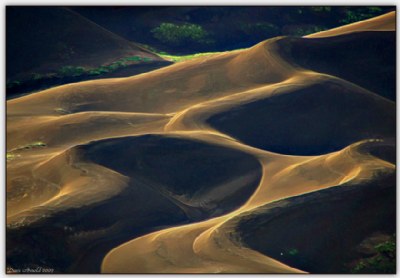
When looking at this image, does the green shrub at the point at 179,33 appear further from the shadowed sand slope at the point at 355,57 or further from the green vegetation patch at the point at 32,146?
the green vegetation patch at the point at 32,146

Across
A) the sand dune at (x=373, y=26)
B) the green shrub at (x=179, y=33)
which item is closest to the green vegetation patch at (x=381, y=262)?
the sand dune at (x=373, y=26)

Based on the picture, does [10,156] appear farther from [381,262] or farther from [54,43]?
[54,43]

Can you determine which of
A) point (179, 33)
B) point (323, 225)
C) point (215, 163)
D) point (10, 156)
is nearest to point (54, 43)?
point (179, 33)

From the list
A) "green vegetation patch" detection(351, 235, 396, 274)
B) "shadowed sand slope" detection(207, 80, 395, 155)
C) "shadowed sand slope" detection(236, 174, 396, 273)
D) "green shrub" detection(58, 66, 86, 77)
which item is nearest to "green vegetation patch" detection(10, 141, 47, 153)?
"shadowed sand slope" detection(207, 80, 395, 155)

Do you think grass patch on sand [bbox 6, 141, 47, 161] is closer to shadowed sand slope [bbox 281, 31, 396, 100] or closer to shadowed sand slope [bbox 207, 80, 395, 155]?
shadowed sand slope [bbox 207, 80, 395, 155]

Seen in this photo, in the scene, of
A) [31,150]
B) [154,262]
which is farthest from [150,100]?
[154,262]
